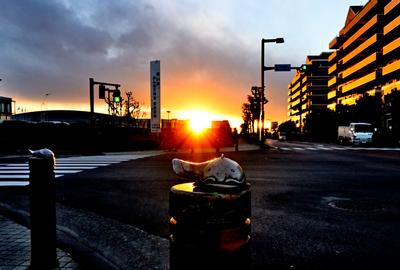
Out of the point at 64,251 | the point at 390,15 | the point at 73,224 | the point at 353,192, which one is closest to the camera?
the point at 64,251

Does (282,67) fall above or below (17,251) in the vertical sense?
above

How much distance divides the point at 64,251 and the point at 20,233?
3.23 feet

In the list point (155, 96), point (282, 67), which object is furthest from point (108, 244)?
point (282, 67)

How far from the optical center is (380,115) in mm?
52781

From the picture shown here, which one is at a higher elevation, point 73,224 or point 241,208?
point 241,208

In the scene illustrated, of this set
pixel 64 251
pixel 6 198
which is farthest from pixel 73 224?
pixel 6 198

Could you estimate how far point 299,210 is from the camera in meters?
5.52

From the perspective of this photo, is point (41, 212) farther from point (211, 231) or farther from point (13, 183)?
point (13, 183)

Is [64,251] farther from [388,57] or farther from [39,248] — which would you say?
[388,57]

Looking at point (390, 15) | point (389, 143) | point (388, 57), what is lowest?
point (389, 143)

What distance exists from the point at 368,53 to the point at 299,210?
250ft

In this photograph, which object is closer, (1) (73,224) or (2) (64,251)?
(2) (64,251)

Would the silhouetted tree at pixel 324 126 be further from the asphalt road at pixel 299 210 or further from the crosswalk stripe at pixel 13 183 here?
the crosswalk stripe at pixel 13 183

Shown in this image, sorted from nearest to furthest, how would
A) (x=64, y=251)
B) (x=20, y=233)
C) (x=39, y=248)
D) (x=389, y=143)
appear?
(x=39, y=248)
(x=64, y=251)
(x=20, y=233)
(x=389, y=143)
